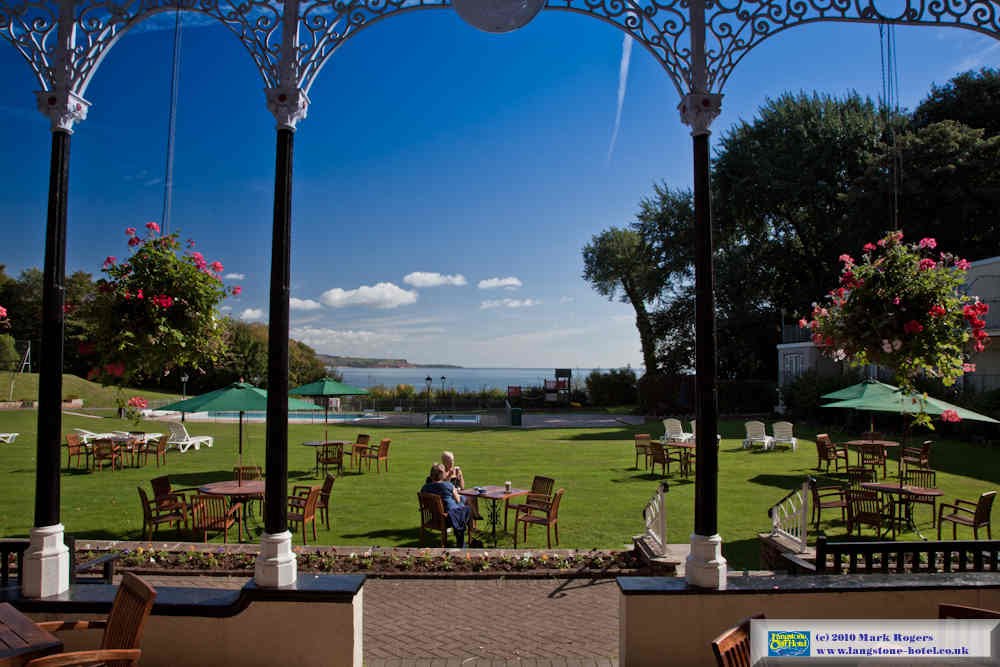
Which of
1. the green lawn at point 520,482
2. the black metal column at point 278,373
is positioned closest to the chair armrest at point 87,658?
the black metal column at point 278,373

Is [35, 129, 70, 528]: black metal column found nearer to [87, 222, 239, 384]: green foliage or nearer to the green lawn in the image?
[87, 222, 239, 384]: green foliage

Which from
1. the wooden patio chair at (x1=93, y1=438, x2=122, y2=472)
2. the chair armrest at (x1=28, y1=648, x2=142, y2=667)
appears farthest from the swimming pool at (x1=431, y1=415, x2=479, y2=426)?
the chair armrest at (x1=28, y1=648, x2=142, y2=667)

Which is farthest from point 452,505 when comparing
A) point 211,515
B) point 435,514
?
point 211,515

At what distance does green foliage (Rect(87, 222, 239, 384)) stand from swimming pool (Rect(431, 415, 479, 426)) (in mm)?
29114

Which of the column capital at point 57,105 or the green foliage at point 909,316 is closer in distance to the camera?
the column capital at point 57,105

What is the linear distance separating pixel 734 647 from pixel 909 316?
373 cm

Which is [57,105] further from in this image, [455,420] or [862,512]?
[455,420]

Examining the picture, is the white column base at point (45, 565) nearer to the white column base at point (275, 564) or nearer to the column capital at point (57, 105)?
the white column base at point (275, 564)

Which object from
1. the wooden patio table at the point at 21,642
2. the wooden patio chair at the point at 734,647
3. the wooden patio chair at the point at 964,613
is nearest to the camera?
the wooden patio chair at the point at 734,647

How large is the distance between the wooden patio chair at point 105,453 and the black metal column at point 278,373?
584 inches

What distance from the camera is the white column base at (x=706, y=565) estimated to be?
189 inches

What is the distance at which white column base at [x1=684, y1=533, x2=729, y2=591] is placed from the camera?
4805mm

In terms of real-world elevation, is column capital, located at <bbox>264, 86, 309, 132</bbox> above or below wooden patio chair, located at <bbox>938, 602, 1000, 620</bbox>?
above

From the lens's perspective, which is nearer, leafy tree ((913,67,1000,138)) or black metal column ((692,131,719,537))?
black metal column ((692,131,719,537))
